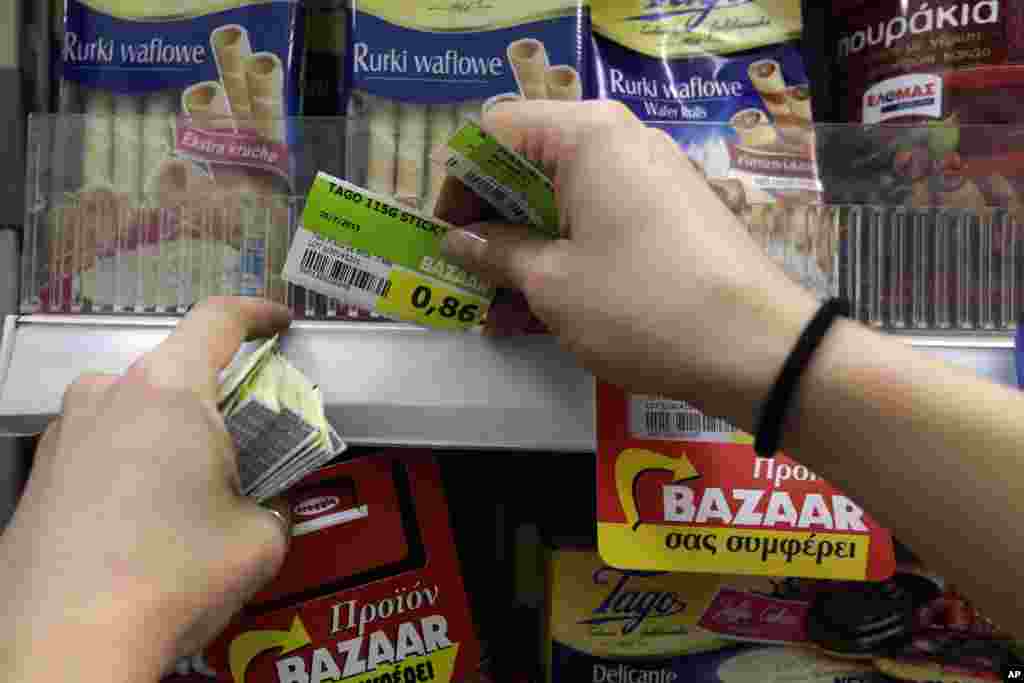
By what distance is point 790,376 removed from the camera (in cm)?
56

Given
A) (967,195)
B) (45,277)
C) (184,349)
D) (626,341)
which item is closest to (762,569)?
(626,341)

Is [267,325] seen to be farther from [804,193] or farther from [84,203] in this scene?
[804,193]

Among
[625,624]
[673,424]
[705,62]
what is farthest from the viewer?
[705,62]

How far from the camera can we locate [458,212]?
0.75 meters

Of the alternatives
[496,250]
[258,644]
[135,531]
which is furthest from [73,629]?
[496,250]

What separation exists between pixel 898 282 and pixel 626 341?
320mm

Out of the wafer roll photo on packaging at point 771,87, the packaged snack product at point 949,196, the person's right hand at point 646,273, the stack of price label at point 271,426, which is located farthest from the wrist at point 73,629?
the wafer roll photo on packaging at point 771,87

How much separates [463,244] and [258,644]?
1.35 ft

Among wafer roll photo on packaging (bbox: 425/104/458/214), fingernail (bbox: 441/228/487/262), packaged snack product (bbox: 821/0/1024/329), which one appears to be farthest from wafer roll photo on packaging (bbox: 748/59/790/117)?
fingernail (bbox: 441/228/487/262)

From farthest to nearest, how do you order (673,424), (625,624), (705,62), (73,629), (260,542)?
(705,62), (625,624), (673,424), (260,542), (73,629)

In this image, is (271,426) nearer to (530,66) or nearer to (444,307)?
(444,307)

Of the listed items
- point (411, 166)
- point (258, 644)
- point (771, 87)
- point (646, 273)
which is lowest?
point (258, 644)

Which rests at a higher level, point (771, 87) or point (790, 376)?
point (771, 87)

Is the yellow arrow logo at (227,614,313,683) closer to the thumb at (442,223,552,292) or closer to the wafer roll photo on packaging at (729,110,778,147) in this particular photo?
the thumb at (442,223,552,292)
